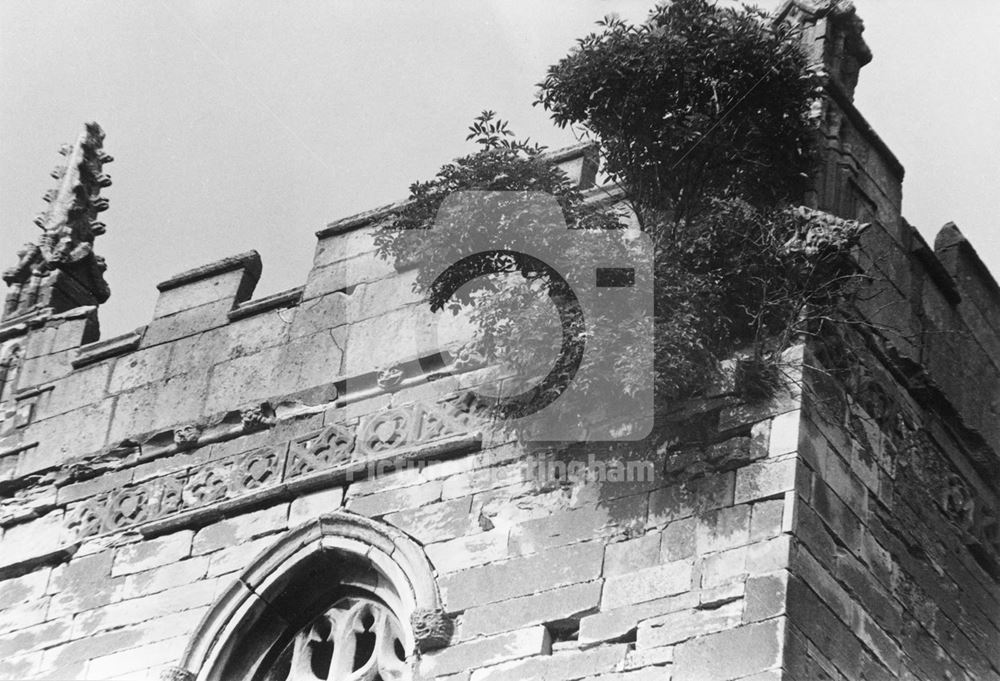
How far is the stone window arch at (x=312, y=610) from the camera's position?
34.1ft

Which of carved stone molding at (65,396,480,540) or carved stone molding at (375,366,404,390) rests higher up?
carved stone molding at (375,366,404,390)

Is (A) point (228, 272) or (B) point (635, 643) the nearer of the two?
(B) point (635, 643)

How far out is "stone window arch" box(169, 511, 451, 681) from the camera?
34.1 ft

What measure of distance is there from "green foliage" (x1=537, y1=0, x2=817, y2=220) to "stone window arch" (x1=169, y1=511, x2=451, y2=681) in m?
2.06

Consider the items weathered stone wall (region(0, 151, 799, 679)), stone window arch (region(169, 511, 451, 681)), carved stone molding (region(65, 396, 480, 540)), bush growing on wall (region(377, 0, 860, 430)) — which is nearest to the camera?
weathered stone wall (region(0, 151, 799, 679))

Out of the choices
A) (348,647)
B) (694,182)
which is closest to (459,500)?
(348,647)

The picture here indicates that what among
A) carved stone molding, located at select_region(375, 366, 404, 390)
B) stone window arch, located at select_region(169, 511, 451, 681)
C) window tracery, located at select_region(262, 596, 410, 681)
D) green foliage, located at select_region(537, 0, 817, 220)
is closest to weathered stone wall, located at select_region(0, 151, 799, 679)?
carved stone molding, located at select_region(375, 366, 404, 390)

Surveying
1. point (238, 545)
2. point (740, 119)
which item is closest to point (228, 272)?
point (238, 545)

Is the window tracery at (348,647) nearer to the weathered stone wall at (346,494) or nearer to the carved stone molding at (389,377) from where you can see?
the weathered stone wall at (346,494)

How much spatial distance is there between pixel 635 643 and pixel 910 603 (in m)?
1.44

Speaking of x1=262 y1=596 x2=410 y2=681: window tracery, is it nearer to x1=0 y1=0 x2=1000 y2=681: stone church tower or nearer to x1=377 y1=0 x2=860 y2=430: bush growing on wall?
x1=0 y1=0 x2=1000 y2=681: stone church tower

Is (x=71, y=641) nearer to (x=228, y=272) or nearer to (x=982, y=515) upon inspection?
(x=228, y=272)

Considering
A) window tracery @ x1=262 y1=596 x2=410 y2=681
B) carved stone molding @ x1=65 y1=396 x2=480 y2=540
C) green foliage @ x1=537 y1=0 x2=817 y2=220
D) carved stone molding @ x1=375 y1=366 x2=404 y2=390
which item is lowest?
window tracery @ x1=262 y1=596 x2=410 y2=681

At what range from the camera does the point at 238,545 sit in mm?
10914
